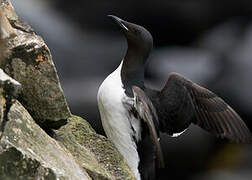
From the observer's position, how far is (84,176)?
13.2 ft

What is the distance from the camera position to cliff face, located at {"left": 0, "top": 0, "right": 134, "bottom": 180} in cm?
329

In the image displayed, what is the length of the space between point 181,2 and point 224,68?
149cm

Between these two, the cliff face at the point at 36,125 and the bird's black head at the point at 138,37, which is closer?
the cliff face at the point at 36,125

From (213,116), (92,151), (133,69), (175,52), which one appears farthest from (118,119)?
(175,52)

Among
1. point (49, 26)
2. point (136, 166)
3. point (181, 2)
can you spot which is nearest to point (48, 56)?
point (136, 166)

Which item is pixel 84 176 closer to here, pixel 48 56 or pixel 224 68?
pixel 48 56

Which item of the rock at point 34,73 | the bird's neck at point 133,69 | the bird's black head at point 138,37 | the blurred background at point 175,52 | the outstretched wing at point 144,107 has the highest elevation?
the rock at point 34,73

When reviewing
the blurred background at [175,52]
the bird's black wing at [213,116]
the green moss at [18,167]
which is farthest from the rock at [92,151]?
the blurred background at [175,52]

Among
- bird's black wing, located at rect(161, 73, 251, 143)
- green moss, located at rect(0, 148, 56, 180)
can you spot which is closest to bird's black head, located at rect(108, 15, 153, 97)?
bird's black wing, located at rect(161, 73, 251, 143)

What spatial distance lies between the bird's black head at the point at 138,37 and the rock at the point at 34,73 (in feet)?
6.00

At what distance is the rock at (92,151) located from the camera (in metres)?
4.49

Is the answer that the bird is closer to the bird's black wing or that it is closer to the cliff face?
the bird's black wing

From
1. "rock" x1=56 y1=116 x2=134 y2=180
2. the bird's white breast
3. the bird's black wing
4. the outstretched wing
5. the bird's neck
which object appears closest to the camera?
"rock" x1=56 y1=116 x2=134 y2=180

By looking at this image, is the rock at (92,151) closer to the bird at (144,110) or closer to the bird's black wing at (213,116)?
the bird at (144,110)
